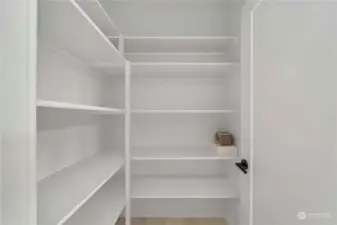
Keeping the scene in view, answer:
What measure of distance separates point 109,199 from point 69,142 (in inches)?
27.8

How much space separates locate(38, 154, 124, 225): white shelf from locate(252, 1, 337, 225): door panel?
0.86m

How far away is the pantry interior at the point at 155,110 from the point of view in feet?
6.79

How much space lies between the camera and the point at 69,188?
1433 mm

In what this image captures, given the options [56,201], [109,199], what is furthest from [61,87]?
[109,199]

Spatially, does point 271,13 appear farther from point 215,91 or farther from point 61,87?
point 215,91

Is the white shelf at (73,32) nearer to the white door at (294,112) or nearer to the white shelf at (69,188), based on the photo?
the white shelf at (69,188)

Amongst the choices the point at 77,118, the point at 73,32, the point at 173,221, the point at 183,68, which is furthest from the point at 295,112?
the point at 173,221

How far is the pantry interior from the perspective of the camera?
2.07 metres

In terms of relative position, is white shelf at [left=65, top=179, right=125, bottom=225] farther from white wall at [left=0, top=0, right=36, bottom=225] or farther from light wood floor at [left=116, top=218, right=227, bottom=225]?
white wall at [left=0, top=0, right=36, bottom=225]

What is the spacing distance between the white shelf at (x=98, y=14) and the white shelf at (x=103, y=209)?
1267mm

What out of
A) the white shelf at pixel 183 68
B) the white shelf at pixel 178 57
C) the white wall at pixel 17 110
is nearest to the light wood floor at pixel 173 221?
the white shelf at pixel 183 68

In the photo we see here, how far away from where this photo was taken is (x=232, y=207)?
2582 millimetres

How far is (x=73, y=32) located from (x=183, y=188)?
5.44ft

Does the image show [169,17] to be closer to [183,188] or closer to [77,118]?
[77,118]
